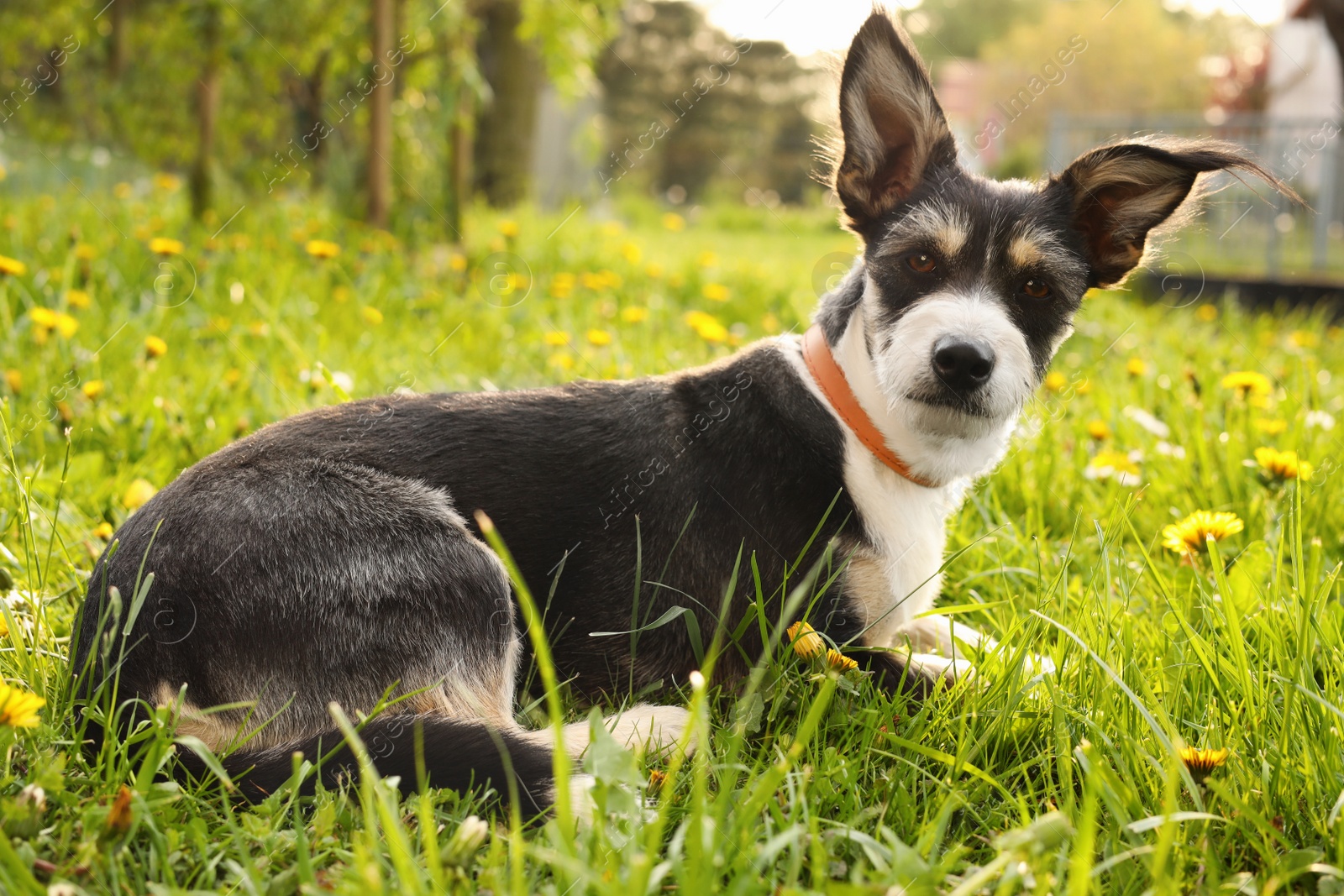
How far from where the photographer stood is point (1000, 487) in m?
3.83

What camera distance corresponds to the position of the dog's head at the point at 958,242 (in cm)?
262

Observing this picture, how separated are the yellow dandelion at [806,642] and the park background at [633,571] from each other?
6 centimetres

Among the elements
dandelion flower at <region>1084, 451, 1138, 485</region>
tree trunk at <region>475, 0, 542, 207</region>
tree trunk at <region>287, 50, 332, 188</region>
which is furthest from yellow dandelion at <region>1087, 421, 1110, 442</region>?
tree trunk at <region>475, 0, 542, 207</region>

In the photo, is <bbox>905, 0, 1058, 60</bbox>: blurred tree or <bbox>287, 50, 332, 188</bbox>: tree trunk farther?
<bbox>905, 0, 1058, 60</bbox>: blurred tree

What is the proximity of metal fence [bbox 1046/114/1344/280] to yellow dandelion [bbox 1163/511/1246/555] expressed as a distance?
10050mm

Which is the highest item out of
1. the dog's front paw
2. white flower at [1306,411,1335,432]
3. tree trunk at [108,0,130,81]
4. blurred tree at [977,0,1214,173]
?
tree trunk at [108,0,130,81]

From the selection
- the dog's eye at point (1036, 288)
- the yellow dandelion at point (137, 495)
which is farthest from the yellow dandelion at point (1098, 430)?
the yellow dandelion at point (137, 495)

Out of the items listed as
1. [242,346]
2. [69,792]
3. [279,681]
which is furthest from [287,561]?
[242,346]

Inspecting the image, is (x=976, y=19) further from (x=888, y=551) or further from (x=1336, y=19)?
(x=888, y=551)

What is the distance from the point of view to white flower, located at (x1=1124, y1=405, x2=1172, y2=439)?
4.25 metres

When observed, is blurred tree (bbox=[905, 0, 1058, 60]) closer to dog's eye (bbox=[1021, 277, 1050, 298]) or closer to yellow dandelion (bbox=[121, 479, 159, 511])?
dog's eye (bbox=[1021, 277, 1050, 298])

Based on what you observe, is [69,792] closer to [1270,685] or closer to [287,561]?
[287,561]

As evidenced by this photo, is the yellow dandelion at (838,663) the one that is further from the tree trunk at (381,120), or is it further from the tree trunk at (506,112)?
the tree trunk at (506,112)

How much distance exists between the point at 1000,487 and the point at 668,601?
1778mm
